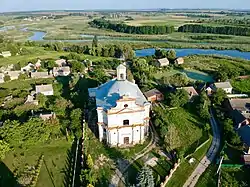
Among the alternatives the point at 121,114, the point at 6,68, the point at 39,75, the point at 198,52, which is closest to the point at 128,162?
the point at 121,114

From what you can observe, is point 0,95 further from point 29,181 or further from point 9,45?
point 9,45

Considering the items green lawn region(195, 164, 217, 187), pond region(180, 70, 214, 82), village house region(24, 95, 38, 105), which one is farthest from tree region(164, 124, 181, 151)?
pond region(180, 70, 214, 82)

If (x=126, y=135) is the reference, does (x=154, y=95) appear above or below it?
above

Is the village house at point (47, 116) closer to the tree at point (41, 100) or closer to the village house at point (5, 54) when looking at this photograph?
the tree at point (41, 100)

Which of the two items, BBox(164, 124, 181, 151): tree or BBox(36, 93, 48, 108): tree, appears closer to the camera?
BBox(164, 124, 181, 151): tree

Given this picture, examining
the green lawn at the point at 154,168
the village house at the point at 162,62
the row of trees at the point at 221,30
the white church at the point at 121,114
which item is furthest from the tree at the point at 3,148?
the row of trees at the point at 221,30

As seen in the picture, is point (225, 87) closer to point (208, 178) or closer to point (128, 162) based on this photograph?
point (208, 178)

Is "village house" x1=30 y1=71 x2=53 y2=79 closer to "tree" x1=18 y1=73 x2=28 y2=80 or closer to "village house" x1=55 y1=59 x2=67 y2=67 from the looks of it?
"tree" x1=18 y1=73 x2=28 y2=80
